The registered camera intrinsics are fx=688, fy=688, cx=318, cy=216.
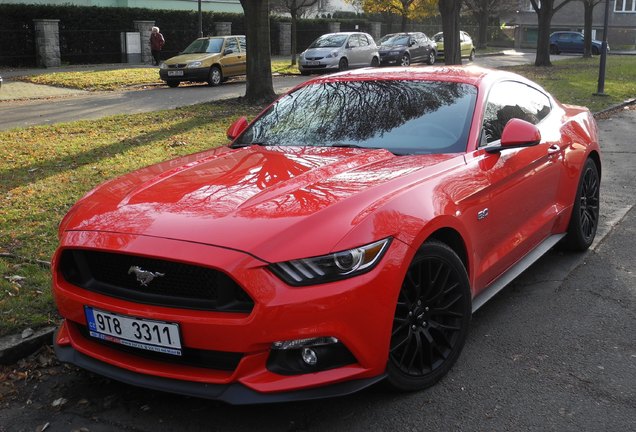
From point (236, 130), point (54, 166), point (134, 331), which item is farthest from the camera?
point (54, 166)

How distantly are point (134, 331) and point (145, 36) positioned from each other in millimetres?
29284

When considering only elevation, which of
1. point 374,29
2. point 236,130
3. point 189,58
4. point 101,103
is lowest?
point 101,103

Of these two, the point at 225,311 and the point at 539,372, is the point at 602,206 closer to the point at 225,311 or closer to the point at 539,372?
the point at 539,372

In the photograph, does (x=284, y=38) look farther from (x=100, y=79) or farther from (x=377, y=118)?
(x=377, y=118)

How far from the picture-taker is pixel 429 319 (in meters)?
3.52

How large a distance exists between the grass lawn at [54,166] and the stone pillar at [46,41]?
46.6 ft

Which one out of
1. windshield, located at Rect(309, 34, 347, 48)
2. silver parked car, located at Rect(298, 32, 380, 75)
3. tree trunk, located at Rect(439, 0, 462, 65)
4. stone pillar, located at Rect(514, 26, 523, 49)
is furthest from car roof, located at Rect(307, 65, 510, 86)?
stone pillar, located at Rect(514, 26, 523, 49)

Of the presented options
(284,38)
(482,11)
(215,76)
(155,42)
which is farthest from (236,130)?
(482,11)

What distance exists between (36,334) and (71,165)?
476cm

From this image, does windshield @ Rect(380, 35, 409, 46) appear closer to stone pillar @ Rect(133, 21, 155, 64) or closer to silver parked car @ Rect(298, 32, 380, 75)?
silver parked car @ Rect(298, 32, 380, 75)

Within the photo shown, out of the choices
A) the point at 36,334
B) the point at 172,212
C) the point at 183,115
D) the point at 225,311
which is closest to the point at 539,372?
the point at 225,311

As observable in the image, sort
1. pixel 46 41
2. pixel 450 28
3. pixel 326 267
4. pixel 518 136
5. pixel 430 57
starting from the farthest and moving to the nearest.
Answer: pixel 430 57, pixel 46 41, pixel 450 28, pixel 518 136, pixel 326 267

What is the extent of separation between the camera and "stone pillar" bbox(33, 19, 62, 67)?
26.0 metres

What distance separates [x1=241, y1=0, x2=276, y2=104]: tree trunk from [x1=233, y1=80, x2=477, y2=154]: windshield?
406 inches
